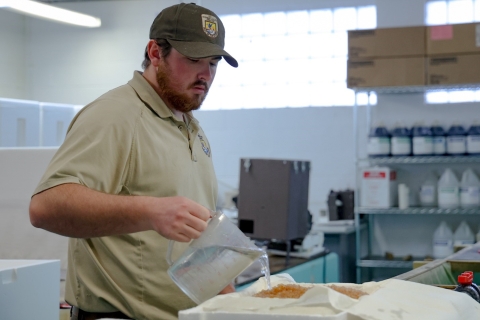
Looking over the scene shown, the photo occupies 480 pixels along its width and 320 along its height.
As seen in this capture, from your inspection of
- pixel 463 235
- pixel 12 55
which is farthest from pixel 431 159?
pixel 12 55

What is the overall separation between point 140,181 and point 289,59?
454 cm

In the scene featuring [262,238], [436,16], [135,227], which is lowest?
[262,238]

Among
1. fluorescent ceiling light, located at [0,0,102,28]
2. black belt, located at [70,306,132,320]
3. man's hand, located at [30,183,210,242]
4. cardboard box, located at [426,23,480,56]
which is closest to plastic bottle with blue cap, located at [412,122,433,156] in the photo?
cardboard box, located at [426,23,480,56]

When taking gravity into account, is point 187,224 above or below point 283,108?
below

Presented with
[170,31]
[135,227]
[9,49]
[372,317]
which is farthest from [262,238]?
[9,49]

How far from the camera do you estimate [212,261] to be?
3.23 ft

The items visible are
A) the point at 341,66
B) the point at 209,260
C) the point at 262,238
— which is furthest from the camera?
the point at 341,66

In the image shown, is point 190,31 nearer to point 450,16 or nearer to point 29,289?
point 29,289

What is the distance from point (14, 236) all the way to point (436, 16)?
371 centimetres

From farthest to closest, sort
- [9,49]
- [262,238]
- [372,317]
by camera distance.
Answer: [9,49] < [262,238] < [372,317]

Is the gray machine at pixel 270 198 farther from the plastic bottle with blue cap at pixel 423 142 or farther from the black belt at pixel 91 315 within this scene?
the black belt at pixel 91 315

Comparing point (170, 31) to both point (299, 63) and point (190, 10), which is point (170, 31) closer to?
point (190, 10)

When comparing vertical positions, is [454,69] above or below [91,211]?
above

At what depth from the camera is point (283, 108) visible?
18.7ft
